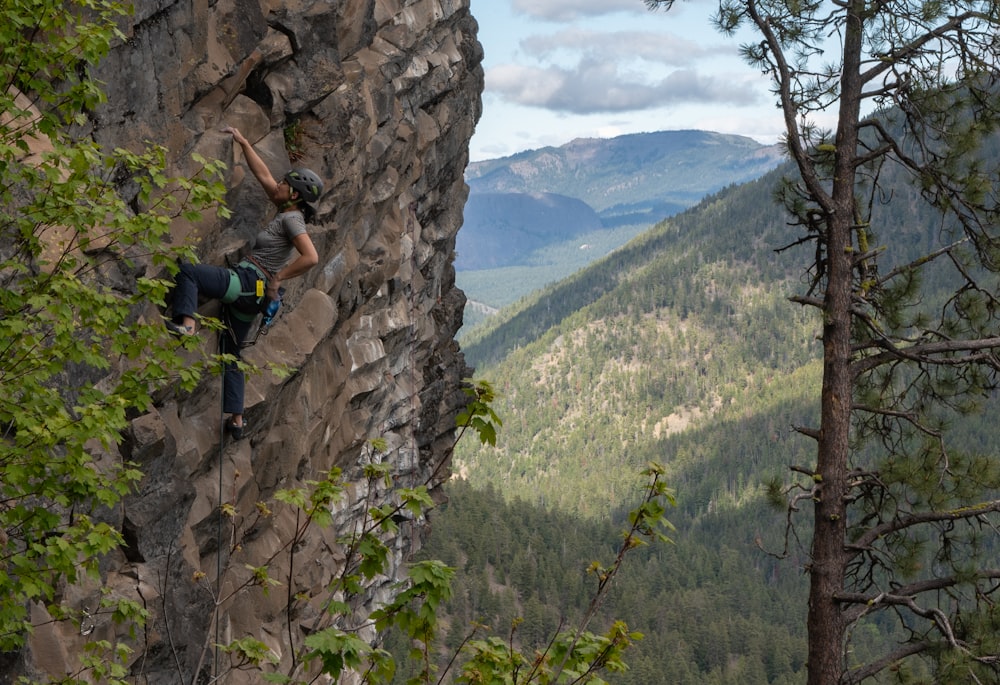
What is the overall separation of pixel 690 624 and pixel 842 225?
535 ft

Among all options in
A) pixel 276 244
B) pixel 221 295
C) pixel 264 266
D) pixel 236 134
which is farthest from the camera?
pixel 236 134

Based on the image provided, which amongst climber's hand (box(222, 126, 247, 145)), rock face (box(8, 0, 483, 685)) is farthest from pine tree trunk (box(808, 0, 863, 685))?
climber's hand (box(222, 126, 247, 145))

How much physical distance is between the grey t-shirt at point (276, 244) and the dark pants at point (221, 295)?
27 cm

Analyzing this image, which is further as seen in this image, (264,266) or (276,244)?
(264,266)

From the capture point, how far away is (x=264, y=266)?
1424 centimetres

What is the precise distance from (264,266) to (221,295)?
794 millimetres

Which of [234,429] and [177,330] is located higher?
[177,330]

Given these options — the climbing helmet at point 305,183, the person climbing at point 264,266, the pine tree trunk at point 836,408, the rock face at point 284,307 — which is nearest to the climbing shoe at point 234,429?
the rock face at point 284,307

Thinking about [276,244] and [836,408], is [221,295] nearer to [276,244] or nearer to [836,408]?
[276,244]

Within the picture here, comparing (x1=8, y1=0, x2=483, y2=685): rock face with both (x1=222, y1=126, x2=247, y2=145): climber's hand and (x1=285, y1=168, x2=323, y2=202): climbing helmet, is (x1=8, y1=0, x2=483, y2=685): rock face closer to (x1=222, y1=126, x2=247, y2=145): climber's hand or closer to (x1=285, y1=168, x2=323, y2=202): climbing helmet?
(x1=222, y1=126, x2=247, y2=145): climber's hand

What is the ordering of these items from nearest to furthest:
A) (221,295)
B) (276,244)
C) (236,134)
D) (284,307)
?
(221,295)
(276,244)
(236,134)
(284,307)

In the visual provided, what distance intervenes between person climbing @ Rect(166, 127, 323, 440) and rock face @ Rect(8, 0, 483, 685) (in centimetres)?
116

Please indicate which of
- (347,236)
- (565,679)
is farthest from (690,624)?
(565,679)

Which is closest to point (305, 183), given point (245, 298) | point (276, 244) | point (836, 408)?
point (276, 244)
